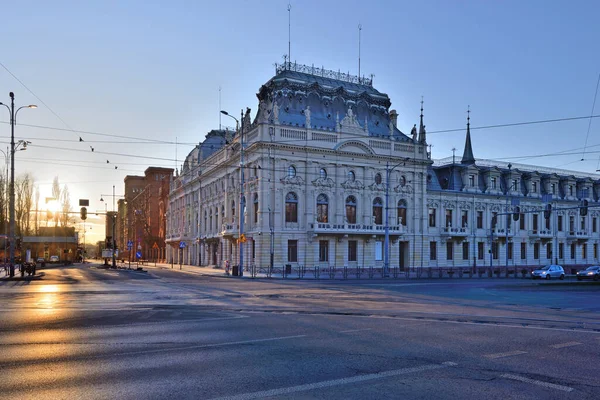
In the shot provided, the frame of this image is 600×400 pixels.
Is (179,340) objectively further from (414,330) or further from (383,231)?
(383,231)

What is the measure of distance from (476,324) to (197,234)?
6929 centimetres

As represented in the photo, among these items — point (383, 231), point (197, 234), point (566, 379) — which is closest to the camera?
point (566, 379)

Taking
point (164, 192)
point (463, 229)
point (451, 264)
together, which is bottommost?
point (451, 264)

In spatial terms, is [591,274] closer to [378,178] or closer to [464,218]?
[464,218]

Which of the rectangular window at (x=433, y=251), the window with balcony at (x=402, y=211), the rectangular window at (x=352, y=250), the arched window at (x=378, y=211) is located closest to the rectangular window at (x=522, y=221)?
the rectangular window at (x=433, y=251)

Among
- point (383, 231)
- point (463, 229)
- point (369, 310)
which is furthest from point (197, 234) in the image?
point (369, 310)

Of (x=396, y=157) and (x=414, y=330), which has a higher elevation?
(x=396, y=157)

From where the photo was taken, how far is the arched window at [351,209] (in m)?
61.1

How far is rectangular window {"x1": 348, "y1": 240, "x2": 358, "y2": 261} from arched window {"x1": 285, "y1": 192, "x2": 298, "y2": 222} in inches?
280

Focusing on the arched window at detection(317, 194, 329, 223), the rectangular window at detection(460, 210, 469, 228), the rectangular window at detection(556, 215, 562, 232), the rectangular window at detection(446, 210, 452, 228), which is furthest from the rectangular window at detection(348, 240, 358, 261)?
the rectangular window at detection(556, 215, 562, 232)

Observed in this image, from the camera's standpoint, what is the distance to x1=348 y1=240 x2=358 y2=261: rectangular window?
6066 cm

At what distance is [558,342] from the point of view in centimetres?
1196

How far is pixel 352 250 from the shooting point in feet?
200

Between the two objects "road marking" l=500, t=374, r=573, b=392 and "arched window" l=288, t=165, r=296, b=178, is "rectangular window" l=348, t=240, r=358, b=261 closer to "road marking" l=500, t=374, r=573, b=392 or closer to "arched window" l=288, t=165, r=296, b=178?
"arched window" l=288, t=165, r=296, b=178
